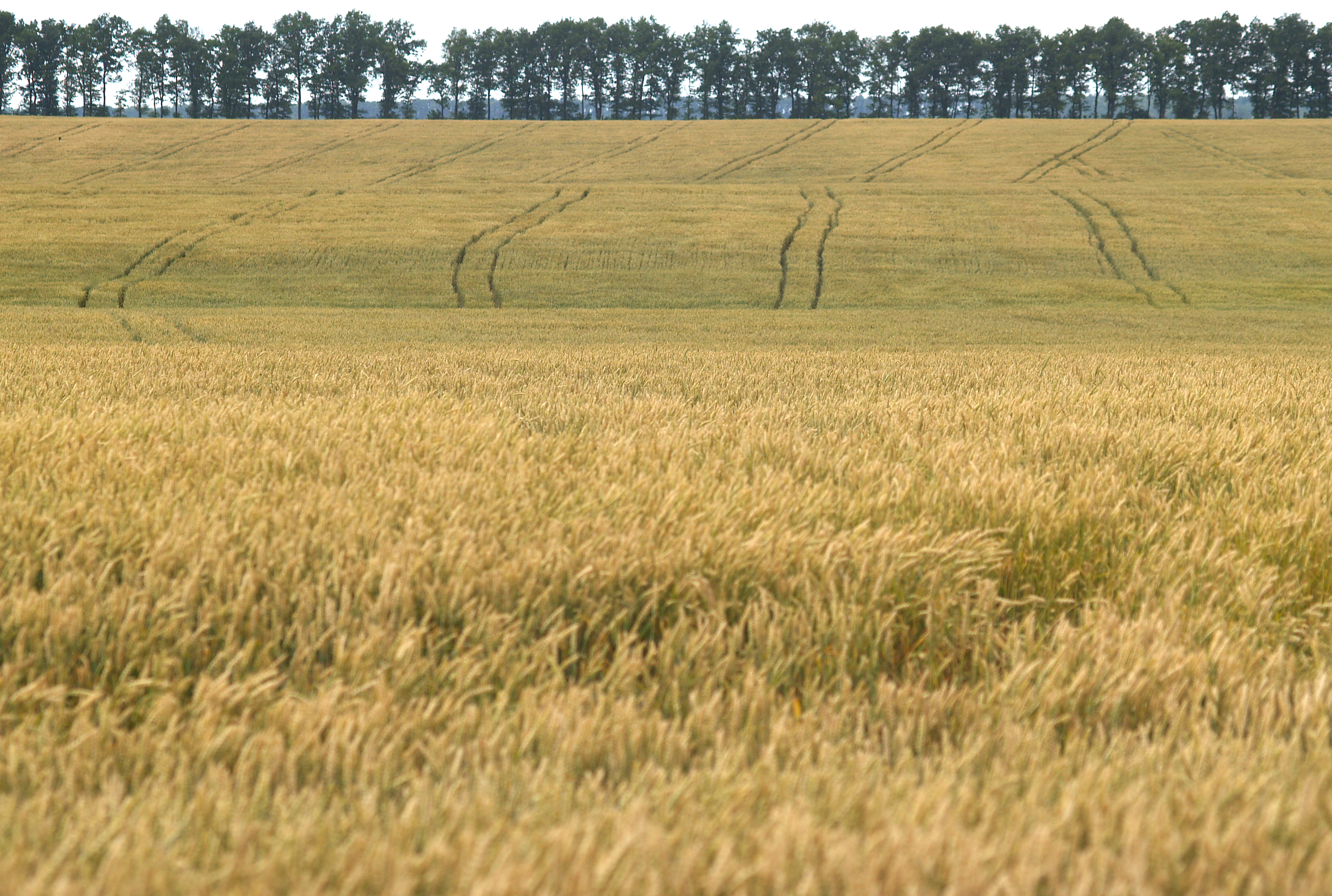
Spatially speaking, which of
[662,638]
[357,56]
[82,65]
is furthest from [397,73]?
[662,638]

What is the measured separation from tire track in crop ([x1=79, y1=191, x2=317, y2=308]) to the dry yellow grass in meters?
29.2

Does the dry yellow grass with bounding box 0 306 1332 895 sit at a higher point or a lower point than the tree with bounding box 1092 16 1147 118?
lower

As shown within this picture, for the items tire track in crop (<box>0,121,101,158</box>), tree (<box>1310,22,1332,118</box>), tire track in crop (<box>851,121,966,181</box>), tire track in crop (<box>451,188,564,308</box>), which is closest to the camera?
tire track in crop (<box>451,188,564,308</box>)

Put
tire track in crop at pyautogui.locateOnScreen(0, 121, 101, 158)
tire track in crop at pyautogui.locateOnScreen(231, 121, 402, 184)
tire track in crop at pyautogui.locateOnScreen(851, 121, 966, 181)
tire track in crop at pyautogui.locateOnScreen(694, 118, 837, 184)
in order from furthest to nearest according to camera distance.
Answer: tire track in crop at pyautogui.locateOnScreen(0, 121, 101, 158) < tire track in crop at pyautogui.locateOnScreen(694, 118, 837, 184) < tire track in crop at pyautogui.locateOnScreen(851, 121, 966, 181) < tire track in crop at pyautogui.locateOnScreen(231, 121, 402, 184)

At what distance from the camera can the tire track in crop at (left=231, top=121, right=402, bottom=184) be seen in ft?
177

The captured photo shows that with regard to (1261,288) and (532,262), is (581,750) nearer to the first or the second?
(532,262)

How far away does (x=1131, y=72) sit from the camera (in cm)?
11675

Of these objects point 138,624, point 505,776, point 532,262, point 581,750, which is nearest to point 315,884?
point 505,776

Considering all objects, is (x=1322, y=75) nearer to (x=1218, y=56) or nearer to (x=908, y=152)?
(x=1218, y=56)

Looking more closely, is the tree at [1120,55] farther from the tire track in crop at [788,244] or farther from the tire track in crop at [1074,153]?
the tire track in crop at [788,244]

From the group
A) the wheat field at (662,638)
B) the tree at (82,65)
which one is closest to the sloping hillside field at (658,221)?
the wheat field at (662,638)

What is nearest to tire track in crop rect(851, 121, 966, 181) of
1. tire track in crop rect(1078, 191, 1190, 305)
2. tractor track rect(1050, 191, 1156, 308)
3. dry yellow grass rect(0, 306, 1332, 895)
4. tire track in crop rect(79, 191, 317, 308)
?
tractor track rect(1050, 191, 1156, 308)

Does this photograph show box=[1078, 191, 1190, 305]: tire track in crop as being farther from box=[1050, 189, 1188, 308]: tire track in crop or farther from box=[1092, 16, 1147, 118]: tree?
box=[1092, 16, 1147, 118]: tree

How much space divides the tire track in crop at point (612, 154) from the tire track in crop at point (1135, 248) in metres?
27.3
